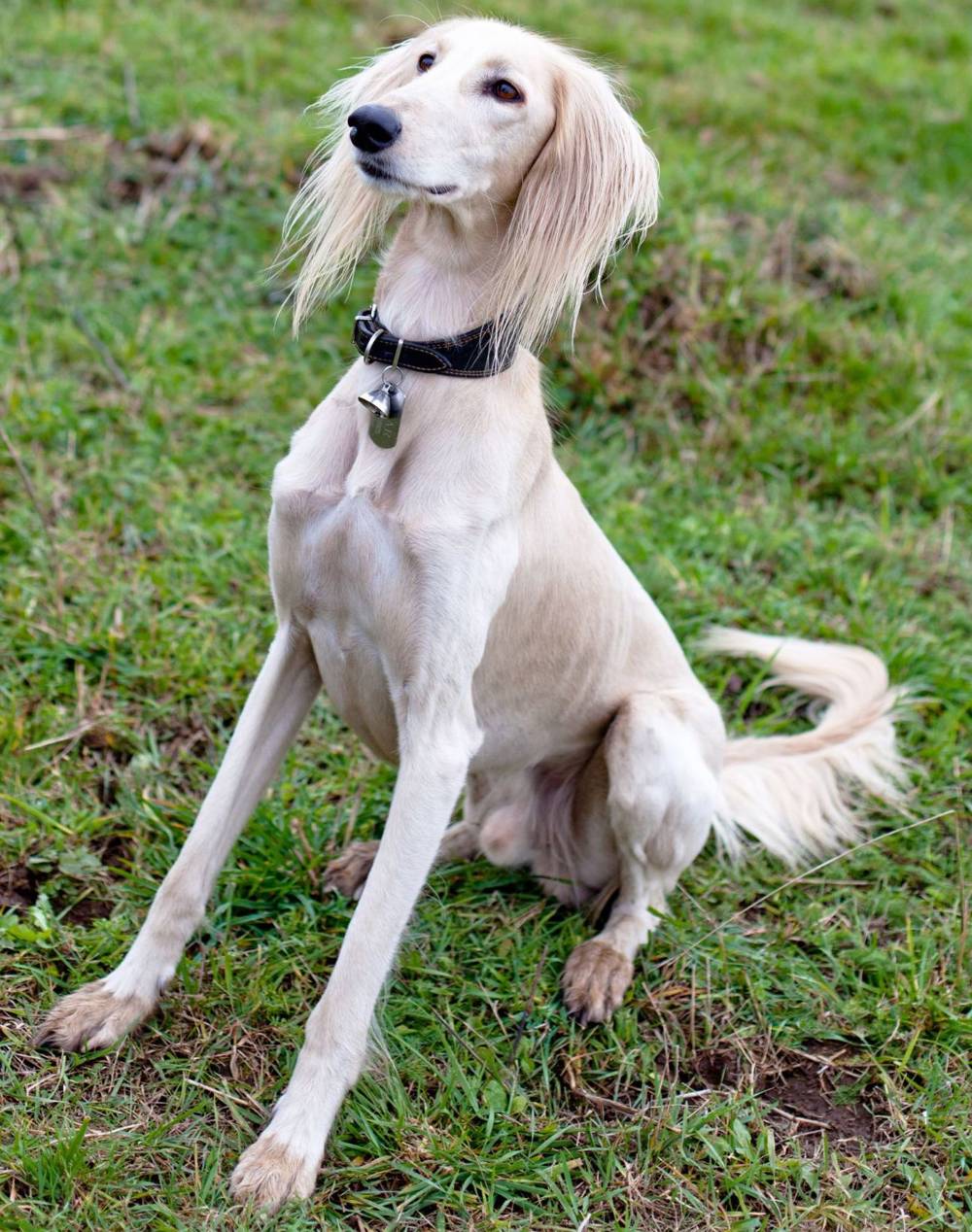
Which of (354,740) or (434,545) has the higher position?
(434,545)

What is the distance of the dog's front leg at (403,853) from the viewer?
231 centimetres

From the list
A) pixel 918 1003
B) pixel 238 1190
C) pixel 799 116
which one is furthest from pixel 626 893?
pixel 799 116

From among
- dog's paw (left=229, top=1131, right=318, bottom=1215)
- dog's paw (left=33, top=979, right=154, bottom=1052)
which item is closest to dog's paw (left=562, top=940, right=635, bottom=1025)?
dog's paw (left=229, top=1131, right=318, bottom=1215)

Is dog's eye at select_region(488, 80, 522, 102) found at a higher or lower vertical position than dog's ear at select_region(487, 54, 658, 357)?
higher

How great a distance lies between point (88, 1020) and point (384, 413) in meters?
1.27

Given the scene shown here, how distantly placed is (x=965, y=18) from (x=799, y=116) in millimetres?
2595

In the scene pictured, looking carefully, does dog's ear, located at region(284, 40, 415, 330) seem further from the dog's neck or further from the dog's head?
the dog's neck

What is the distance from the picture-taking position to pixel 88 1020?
244 centimetres

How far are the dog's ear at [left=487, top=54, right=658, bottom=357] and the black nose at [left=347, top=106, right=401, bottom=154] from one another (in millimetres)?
326

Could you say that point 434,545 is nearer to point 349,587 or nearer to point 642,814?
point 349,587

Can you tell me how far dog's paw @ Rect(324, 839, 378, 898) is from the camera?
2.93 metres

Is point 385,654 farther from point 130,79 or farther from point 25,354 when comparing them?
point 130,79

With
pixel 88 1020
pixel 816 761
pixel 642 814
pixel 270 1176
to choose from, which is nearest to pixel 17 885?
pixel 88 1020

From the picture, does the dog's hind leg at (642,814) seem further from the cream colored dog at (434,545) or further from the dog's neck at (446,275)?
the dog's neck at (446,275)
